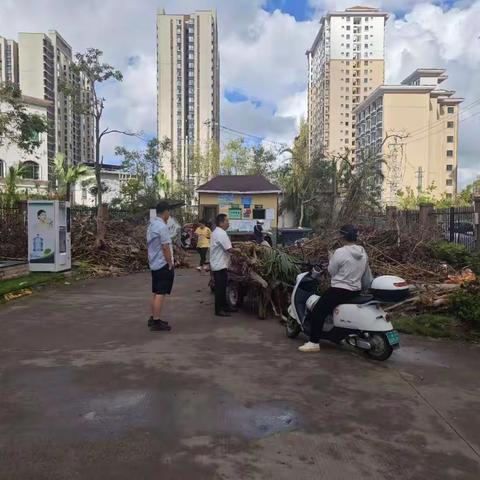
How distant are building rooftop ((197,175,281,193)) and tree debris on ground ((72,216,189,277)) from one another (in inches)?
310

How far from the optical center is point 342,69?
86.2 m

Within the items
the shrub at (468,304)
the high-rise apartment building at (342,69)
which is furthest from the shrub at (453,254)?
the high-rise apartment building at (342,69)

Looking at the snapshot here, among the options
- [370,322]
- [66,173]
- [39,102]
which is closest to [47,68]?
[39,102]

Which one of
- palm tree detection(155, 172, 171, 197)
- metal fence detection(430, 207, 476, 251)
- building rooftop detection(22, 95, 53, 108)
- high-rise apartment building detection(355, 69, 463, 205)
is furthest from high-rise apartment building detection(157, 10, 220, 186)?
A: high-rise apartment building detection(355, 69, 463, 205)

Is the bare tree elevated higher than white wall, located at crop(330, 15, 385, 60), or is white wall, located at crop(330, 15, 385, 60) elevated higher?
white wall, located at crop(330, 15, 385, 60)

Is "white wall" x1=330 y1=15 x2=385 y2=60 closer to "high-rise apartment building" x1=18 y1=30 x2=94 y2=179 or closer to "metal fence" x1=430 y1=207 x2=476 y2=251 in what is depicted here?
"high-rise apartment building" x1=18 y1=30 x2=94 y2=179

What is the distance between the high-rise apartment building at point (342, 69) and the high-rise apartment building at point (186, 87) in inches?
1019

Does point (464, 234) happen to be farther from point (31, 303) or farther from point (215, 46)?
point (215, 46)

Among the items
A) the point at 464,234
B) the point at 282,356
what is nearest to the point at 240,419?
the point at 282,356

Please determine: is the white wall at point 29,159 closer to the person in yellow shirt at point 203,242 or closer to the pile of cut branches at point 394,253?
the person in yellow shirt at point 203,242

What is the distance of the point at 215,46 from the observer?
169 feet

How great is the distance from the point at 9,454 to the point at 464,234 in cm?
1321

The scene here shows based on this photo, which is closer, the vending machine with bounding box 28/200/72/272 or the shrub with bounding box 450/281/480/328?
the shrub with bounding box 450/281/480/328

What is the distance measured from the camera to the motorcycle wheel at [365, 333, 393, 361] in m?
6.10
